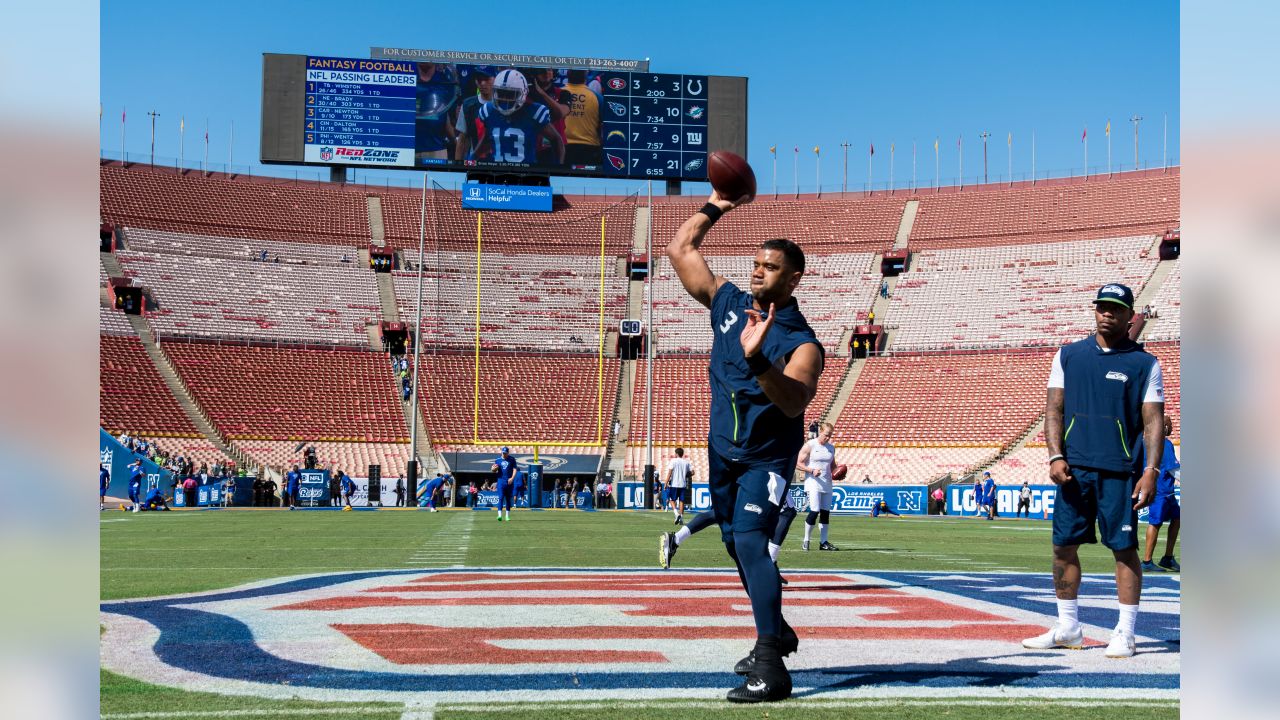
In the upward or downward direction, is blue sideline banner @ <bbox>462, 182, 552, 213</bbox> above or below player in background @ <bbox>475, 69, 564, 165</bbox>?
below

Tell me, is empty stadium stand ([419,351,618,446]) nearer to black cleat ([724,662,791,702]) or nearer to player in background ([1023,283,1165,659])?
player in background ([1023,283,1165,659])

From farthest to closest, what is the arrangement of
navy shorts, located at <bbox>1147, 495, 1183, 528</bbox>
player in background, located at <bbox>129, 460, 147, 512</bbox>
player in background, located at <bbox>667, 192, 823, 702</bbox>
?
1. player in background, located at <bbox>129, 460, 147, 512</bbox>
2. navy shorts, located at <bbox>1147, 495, 1183, 528</bbox>
3. player in background, located at <bbox>667, 192, 823, 702</bbox>

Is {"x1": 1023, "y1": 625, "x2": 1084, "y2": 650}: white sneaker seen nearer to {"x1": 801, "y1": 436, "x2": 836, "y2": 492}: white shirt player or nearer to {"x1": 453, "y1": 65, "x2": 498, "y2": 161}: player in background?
{"x1": 801, "y1": 436, "x2": 836, "y2": 492}: white shirt player

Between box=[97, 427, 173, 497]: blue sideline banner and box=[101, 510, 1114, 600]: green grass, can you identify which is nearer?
box=[101, 510, 1114, 600]: green grass

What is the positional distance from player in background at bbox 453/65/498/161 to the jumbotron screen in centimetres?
4

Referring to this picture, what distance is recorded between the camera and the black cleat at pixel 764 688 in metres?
4.55

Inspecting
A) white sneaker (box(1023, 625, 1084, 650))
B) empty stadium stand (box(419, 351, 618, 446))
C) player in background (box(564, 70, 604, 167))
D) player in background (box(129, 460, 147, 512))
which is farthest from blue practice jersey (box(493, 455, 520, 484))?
player in background (box(564, 70, 604, 167))

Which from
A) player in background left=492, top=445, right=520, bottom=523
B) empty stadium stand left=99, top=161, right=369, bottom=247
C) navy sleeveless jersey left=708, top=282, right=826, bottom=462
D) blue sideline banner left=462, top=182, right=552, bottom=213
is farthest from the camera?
empty stadium stand left=99, top=161, right=369, bottom=247

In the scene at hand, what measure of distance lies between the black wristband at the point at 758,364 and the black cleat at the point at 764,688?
1.19 metres

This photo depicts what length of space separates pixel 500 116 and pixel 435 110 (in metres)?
2.77

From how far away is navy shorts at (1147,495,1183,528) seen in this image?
15.0 metres

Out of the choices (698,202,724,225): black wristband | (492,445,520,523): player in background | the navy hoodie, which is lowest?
(492,445,520,523): player in background
